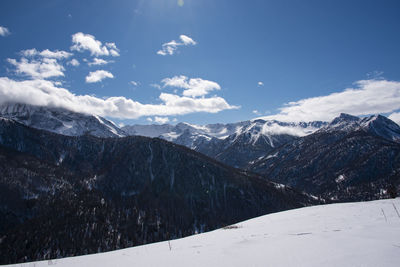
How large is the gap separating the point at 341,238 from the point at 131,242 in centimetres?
20177

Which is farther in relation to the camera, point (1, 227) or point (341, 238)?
point (1, 227)

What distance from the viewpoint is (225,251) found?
32.3 ft

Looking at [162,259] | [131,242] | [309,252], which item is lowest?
[131,242]

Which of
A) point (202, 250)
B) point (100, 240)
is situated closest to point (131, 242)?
point (100, 240)

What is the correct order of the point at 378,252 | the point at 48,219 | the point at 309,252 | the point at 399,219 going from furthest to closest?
the point at 48,219 → the point at 399,219 → the point at 309,252 → the point at 378,252

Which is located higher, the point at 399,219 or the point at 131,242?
the point at 399,219

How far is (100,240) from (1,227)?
3264 inches

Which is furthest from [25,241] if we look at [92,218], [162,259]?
[162,259]

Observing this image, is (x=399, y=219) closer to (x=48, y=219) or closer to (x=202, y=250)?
(x=202, y=250)

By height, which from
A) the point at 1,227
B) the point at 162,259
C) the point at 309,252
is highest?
the point at 309,252

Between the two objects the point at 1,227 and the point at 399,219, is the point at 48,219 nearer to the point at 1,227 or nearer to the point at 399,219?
the point at 1,227

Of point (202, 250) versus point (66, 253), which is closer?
point (202, 250)

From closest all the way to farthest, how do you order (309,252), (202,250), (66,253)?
(309,252) < (202,250) < (66,253)

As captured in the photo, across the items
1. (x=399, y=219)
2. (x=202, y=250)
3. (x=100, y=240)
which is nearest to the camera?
(x=202, y=250)
